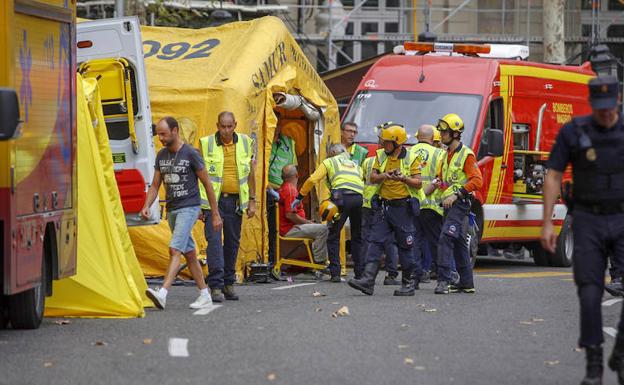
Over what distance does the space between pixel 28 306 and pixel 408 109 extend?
10.1m

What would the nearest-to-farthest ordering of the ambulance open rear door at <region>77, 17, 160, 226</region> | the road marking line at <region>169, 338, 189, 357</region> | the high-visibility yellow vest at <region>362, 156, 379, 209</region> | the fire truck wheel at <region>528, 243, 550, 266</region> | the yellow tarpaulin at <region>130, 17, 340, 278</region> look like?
the road marking line at <region>169, 338, 189, 357</region>, the ambulance open rear door at <region>77, 17, 160, 226</region>, the high-visibility yellow vest at <region>362, 156, 379, 209</region>, the yellow tarpaulin at <region>130, 17, 340, 278</region>, the fire truck wheel at <region>528, 243, 550, 266</region>

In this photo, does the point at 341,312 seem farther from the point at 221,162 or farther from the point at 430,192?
the point at 430,192

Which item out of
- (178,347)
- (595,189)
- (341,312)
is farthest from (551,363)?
(341,312)

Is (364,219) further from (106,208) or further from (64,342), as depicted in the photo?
(64,342)

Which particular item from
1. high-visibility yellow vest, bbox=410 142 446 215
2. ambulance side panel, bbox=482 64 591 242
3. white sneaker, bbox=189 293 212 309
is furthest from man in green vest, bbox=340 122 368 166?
white sneaker, bbox=189 293 212 309

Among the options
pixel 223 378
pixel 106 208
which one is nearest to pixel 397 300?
pixel 106 208

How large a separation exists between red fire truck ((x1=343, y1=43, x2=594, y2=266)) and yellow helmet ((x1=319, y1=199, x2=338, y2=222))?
2.72 m

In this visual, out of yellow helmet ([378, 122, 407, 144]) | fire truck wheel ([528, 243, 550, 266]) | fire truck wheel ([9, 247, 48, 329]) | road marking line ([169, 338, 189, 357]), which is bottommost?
fire truck wheel ([528, 243, 550, 266])

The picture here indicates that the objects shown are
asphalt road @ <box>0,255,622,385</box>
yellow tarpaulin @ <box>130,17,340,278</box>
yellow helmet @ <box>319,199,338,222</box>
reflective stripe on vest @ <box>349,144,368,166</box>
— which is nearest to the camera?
asphalt road @ <box>0,255,622,385</box>

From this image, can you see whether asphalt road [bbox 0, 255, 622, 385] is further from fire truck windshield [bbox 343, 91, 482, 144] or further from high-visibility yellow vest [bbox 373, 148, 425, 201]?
fire truck windshield [bbox 343, 91, 482, 144]

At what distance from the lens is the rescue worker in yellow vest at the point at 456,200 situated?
15008 mm

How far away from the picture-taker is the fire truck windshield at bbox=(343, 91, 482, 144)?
19.9m

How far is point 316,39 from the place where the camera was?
39438 millimetres

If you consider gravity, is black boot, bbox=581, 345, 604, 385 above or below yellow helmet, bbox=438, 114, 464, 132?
below
